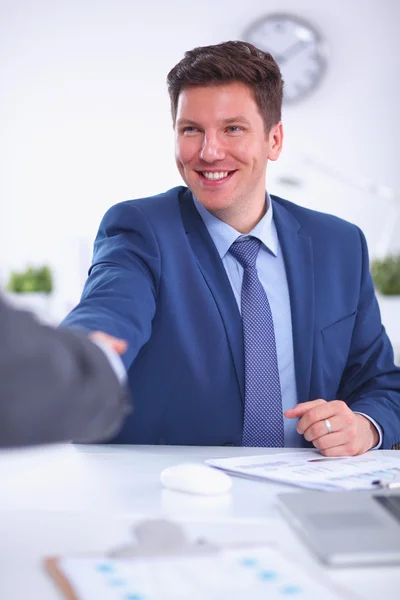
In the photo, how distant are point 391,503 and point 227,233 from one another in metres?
0.88

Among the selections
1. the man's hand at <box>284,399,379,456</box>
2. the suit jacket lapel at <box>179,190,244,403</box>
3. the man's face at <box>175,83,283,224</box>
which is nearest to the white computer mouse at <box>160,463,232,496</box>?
the man's hand at <box>284,399,379,456</box>

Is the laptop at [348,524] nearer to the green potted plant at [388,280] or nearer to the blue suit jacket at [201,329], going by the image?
the blue suit jacket at [201,329]

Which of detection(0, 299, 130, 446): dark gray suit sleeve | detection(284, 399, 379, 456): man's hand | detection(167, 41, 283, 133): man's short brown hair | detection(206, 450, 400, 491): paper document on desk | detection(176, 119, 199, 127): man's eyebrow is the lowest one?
detection(206, 450, 400, 491): paper document on desk

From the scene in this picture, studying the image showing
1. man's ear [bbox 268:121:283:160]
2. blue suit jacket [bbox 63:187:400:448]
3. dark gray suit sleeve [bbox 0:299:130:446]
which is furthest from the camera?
man's ear [bbox 268:121:283:160]

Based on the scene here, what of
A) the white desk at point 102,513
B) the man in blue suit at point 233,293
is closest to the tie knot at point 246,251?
the man in blue suit at point 233,293

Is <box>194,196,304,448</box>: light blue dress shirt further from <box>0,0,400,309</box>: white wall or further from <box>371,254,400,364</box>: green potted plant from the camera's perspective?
<box>0,0,400,309</box>: white wall

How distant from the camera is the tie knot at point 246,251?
67.0 inches

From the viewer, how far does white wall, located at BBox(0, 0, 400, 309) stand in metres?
5.12

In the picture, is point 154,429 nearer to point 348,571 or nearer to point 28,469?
point 28,469

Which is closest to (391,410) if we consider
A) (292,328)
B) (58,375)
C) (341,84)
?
(292,328)

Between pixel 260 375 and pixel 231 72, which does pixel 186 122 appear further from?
pixel 260 375

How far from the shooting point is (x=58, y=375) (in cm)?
57

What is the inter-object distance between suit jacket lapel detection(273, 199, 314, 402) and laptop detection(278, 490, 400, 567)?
2.01 ft

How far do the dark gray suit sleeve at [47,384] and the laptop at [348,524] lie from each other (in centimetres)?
31
